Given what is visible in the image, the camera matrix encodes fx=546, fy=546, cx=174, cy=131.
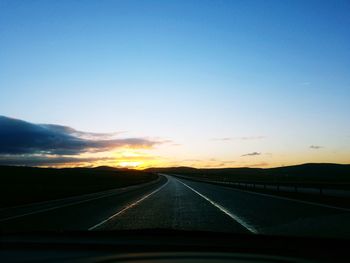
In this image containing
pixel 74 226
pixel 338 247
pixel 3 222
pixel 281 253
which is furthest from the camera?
pixel 3 222

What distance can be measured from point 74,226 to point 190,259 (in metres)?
10.9

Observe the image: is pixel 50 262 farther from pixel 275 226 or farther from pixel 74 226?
pixel 275 226

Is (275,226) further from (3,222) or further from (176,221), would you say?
(3,222)

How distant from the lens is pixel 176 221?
1812 cm

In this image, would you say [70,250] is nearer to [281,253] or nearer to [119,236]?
[119,236]

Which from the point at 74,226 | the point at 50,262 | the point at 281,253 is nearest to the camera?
the point at 50,262

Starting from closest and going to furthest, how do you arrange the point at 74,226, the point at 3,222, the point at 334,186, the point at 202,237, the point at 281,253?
the point at 281,253, the point at 202,237, the point at 74,226, the point at 3,222, the point at 334,186

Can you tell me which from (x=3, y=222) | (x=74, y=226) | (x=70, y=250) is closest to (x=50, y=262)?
(x=70, y=250)

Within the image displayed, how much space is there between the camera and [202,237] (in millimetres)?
7918

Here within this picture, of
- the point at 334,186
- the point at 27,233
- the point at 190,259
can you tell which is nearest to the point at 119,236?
the point at 27,233

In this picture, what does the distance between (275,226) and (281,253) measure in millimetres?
10436

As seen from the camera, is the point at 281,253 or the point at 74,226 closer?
the point at 281,253

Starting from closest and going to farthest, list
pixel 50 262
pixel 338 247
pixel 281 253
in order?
1. pixel 50 262
2. pixel 281 253
3. pixel 338 247

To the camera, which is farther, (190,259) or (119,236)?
(119,236)
